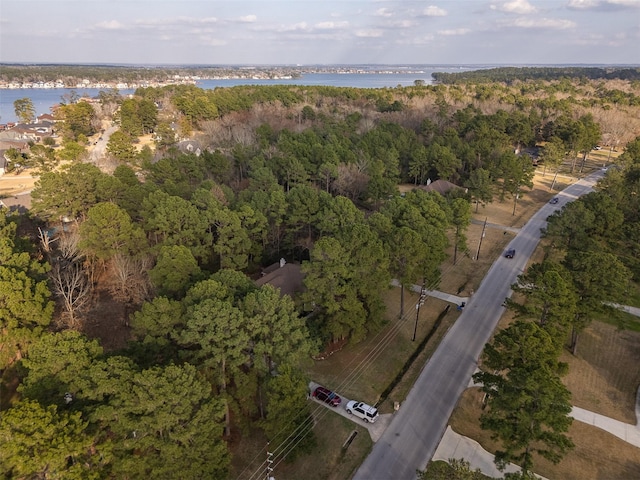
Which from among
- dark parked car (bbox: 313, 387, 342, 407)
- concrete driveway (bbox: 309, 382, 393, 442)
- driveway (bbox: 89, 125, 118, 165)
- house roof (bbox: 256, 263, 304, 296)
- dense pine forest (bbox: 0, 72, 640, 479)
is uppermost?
driveway (bbox: 89, 125, 118, 165)

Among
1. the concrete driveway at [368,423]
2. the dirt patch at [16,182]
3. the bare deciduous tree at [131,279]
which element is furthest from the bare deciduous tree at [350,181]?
the dirt patch at [16,182]

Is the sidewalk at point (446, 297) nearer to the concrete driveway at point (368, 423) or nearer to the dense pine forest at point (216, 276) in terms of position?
the dense pine forest at point (216, 276)

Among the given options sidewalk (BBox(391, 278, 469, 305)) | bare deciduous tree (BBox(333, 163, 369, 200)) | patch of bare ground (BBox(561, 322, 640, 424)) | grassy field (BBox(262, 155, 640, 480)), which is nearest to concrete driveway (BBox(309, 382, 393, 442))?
grassy field (BBox(262, 155, 640, 480))

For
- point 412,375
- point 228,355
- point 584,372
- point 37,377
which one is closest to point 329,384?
point 412,375

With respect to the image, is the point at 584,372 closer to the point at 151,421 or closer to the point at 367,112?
the point at 151,421

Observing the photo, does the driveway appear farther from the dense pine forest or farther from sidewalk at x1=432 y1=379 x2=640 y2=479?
sidewalk at x1=432 y1=379 x2=640 y2=479
